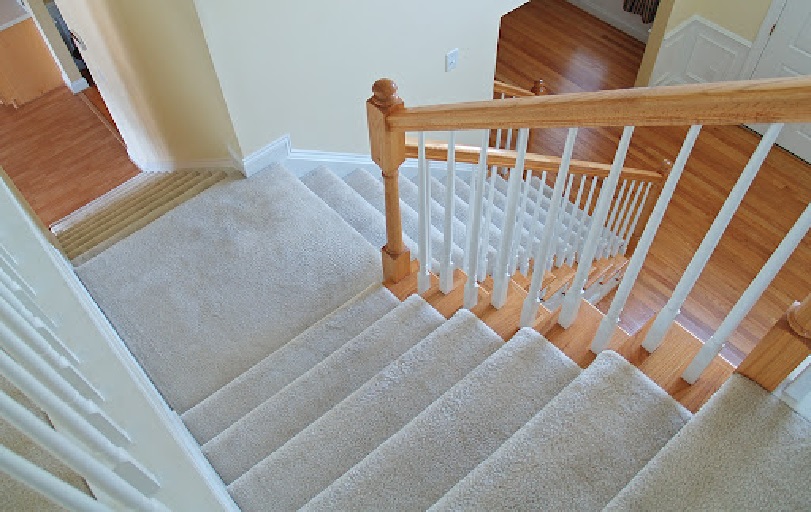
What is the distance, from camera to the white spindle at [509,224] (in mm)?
1562

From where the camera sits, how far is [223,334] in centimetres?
252

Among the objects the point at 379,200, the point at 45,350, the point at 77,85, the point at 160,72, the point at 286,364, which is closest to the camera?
the point at 45,350

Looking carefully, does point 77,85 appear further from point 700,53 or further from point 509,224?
point 509,224

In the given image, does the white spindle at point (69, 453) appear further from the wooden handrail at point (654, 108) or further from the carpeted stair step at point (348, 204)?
the carpeted stair step at point (348, 204)

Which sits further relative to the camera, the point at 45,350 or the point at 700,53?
the point at 700,53

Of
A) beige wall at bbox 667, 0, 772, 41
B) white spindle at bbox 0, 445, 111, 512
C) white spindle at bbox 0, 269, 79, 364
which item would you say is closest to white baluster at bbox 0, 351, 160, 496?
white spindle at bbox 0, 445, 111, 512

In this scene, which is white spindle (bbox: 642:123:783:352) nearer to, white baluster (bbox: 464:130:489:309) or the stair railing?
the stair railing

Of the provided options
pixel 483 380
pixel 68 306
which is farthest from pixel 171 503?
pixel 483 380

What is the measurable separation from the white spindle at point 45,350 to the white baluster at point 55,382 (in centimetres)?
1

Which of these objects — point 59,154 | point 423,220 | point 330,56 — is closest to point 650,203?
point 330,56

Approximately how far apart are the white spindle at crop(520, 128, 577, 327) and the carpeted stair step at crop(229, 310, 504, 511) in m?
0.14

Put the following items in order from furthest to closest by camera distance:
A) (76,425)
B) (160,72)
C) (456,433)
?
(160,72) < (456,433) < (76,425)

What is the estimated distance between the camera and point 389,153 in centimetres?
193

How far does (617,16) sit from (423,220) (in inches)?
197
